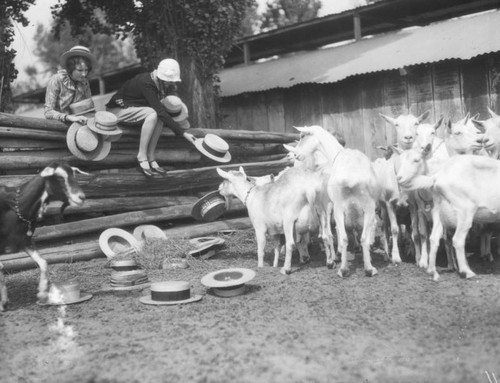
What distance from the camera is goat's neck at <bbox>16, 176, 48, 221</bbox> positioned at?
7281mm

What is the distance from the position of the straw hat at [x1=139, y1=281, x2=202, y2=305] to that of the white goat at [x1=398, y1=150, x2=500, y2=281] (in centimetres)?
329

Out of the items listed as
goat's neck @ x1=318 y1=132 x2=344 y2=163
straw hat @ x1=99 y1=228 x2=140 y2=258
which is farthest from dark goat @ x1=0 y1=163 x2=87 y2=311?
goat's neck @ x1=318 y1=132 x2=344 y2=163

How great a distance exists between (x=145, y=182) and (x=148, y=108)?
1461 millimetres

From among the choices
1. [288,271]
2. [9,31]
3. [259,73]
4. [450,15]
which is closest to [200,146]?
[288,271]

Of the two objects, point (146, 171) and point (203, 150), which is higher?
point (203, 150)

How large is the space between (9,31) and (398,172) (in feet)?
33.8

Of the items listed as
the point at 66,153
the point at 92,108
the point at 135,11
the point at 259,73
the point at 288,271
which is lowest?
the point at 288,271

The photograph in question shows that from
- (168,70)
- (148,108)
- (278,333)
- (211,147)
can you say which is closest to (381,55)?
(211,147)

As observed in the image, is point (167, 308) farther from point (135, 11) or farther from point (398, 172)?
point (135, 11)

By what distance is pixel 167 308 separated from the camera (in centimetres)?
701

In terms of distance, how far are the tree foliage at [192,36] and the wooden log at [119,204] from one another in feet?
10.6

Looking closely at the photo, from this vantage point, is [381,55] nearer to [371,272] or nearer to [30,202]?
[371,272]

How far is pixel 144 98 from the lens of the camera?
1109 cm

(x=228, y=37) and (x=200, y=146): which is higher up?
(x=228, y=37)
